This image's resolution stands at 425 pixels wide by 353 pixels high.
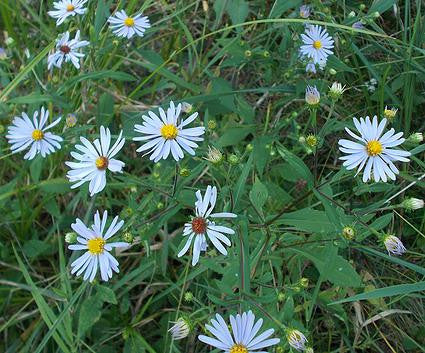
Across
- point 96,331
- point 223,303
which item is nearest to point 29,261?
point 96,331

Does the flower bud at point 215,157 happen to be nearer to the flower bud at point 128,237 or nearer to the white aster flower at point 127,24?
the flower bud at point 128,237

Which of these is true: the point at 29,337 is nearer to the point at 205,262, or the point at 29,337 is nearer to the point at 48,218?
the point at 48,218

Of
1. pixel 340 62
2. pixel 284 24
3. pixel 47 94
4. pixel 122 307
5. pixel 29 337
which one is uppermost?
pixel 284 24

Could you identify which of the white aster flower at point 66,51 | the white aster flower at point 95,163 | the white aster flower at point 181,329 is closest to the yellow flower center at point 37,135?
the white aster flower at point 66,51

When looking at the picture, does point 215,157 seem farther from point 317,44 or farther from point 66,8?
point 66,8

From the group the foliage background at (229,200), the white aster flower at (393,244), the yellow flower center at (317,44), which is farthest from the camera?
the yellow flower center at (317,44)

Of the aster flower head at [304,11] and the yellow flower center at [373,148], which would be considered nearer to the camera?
the yellow flower center at [373,148]

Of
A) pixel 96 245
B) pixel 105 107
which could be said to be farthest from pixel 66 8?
pixel 96 245
